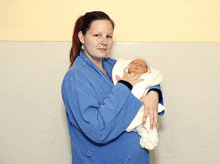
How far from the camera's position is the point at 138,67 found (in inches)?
54.2

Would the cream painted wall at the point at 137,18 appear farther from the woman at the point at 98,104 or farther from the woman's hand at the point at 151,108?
the woman's hand at the point at 151,108

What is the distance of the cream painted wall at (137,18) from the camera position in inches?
74.7

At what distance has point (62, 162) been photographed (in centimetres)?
207

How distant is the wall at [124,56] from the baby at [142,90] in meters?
0.53

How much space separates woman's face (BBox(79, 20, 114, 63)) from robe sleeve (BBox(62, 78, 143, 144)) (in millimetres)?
221

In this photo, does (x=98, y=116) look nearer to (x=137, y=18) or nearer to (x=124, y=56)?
(x=124, y=56)

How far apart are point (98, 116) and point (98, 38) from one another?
1.38 ft

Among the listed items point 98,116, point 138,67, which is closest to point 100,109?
point 98,116

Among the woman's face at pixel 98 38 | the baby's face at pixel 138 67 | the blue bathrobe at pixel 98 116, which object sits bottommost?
the blue bathrobe at pixel 98 116

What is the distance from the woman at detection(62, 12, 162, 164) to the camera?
1.14 meters

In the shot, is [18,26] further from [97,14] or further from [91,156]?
[91,156]

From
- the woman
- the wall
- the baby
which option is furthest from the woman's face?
the wall

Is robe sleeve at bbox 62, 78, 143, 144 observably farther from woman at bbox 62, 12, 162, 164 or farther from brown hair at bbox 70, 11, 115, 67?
brown hair at bbox 70, 11, 115, 67

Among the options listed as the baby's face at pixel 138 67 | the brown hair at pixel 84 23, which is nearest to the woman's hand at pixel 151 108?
the baby's face at pixel 138 67
